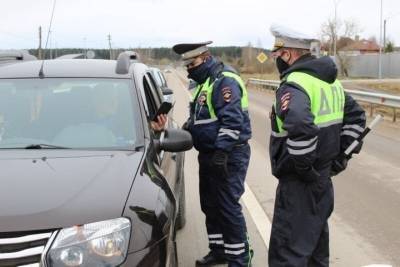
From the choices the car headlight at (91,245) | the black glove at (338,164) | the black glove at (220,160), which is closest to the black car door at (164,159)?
the black glove at (220,160)

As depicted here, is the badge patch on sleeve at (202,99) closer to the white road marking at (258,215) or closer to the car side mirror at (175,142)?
the car side mirror at (175,142)

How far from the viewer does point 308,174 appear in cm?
374

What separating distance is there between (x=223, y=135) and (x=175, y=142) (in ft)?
2.10

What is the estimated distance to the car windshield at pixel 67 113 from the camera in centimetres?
392

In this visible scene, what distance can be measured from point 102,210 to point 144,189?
0.42 meters

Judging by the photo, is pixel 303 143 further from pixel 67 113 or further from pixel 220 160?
pixel 67 113

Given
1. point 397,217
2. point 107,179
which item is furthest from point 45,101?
point 397,217

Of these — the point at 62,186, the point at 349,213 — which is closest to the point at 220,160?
the point at 62,186

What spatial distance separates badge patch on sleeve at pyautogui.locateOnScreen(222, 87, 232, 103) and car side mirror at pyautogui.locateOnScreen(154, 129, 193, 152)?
647 millimetres

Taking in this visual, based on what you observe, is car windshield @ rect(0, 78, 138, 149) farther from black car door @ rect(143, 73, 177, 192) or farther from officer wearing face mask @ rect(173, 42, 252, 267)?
officer wearing face mask @ rect(173, 42, 252, 267)

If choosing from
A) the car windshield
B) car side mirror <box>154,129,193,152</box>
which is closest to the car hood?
the car windshield

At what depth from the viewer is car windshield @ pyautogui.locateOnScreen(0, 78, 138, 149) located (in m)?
3.92

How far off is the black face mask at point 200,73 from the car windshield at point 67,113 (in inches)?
25.8

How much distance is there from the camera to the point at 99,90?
434 cm
